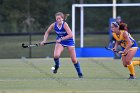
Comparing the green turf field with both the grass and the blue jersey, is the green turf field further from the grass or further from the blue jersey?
the grass

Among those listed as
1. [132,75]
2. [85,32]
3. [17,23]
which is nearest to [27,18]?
[17,23]

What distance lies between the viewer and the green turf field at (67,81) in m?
12.6

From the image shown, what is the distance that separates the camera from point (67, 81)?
14.4 meters

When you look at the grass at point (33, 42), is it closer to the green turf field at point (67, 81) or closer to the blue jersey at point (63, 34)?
the green turf field at point (67, 81)

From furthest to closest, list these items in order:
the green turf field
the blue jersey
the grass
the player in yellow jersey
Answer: the grass, the blue jersey, the player in yellow jersey, the green turf field

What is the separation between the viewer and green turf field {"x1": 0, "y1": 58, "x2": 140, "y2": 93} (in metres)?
12.6

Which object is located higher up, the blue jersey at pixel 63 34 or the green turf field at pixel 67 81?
the blue jersey at pixel 63 34

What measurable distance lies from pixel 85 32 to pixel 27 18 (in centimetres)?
272

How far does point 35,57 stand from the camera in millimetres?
25297

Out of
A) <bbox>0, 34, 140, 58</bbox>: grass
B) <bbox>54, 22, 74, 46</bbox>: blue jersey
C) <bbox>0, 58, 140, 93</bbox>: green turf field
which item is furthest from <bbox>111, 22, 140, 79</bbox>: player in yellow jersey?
<bbox>0, 34, 140, 58</bbox>: grass

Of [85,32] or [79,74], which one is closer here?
[79,74]

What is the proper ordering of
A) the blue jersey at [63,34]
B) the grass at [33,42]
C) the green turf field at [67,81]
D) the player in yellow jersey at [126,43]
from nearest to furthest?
1. the green turf field at [67,81]
2. the player in yellow jersey at [126,43]
3. the blue jersey at [63,34]
4. the grass at [33,42]

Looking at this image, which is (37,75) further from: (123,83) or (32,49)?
(32,49)

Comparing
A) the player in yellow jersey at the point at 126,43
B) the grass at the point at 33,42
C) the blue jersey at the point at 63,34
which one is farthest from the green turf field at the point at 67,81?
the grass at the point at 33,42
